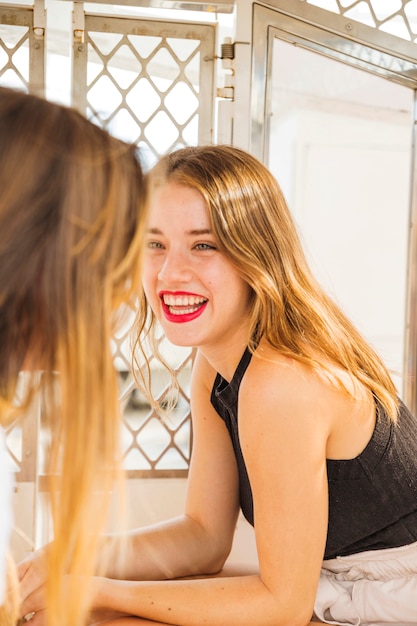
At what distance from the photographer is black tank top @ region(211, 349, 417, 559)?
1486 mm

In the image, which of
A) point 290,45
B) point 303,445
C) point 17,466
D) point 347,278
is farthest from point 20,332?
point 347,278

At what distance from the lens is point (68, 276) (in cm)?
86

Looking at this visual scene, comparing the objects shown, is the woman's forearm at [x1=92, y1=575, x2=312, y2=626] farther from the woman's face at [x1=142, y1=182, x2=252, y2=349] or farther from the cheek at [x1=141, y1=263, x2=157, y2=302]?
the cheek at [x1=141, y1=263, x2=157, y2=302]

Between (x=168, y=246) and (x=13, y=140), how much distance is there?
30.4 inches

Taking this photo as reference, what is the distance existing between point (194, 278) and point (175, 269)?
4 cm

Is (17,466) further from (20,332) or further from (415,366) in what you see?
(20,332)

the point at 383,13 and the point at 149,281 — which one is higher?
the point at 383,13

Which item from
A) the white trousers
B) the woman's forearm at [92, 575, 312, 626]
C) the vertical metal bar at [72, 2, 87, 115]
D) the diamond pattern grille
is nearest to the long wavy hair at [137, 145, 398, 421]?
the white trousers

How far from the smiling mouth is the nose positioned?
0.04m

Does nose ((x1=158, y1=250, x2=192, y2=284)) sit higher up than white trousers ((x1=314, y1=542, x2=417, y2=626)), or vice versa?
nose ((x1=158, y1=250, x2=192, y2=284))

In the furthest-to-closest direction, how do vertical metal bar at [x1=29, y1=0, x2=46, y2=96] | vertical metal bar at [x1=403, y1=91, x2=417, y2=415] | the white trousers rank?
1. vertical metal bar at [x1=403, y1=91, x2=417, y2=415]
2. vertical metal bar at [x1=29, y1=0, x2=46, y2=96]
3. the white trousers

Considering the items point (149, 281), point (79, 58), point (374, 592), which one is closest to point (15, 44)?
point (79, 58)

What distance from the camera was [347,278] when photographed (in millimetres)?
5887

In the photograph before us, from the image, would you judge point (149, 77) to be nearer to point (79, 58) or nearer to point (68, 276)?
point (79, 58)
